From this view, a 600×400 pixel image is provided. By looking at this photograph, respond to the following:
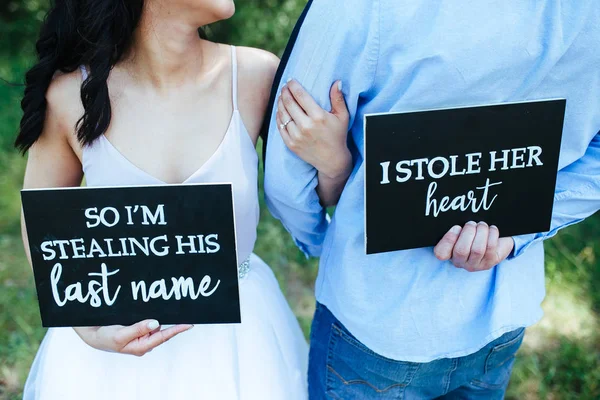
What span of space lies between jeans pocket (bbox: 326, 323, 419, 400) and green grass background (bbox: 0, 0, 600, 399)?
125cm

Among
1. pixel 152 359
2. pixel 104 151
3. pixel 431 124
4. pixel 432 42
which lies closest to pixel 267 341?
pixel 152 359

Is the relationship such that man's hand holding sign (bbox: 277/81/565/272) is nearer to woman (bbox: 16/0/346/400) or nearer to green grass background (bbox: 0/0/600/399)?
woman (bbox: 16/0/346/400)

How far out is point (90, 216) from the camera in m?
1.19

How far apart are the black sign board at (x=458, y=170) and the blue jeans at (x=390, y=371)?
0.31m

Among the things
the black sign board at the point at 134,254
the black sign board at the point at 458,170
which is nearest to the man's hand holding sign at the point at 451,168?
the black sign board at the point at 458,170

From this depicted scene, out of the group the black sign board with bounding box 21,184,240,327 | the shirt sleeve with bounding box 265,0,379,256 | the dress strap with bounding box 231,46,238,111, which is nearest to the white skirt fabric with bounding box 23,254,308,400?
the black sign board with bounding box 21,184,240,327

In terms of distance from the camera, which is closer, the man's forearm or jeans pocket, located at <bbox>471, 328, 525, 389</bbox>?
the man's forearm

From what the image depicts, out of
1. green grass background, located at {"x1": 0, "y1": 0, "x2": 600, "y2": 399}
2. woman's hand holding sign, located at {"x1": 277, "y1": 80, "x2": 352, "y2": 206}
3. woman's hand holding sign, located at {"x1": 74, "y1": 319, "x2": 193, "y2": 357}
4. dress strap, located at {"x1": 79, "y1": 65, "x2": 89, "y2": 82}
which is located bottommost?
green grass background, located at {"x1": 0, "y1": 0, "x2": 600, "y2": 399}

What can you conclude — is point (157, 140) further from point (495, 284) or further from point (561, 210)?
Answer: point (561, 210)

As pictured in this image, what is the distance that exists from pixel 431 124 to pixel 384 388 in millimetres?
644

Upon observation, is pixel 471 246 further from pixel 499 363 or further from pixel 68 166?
pixel 68 166

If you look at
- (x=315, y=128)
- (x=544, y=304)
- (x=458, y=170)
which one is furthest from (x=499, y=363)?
(x=544, y=304)

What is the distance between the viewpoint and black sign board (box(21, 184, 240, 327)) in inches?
46.2

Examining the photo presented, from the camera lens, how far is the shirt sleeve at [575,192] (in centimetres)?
127
